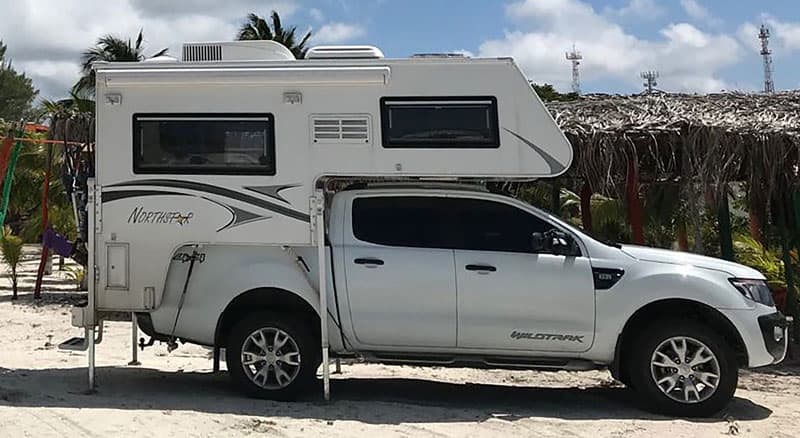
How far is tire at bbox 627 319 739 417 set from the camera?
22.5ft

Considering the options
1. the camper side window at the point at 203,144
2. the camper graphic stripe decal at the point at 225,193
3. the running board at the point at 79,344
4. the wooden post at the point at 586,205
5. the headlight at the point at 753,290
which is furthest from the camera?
the wooden post at the point at 586,205

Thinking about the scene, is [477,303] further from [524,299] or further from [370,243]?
[370,243]

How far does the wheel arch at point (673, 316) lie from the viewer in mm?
6934

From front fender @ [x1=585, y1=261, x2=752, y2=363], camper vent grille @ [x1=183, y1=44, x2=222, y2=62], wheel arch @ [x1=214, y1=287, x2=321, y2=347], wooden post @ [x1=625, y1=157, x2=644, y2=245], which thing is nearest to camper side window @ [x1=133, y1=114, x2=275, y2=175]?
camper vent grille @ [x1=183, y1=44, x2=222, y2=62]

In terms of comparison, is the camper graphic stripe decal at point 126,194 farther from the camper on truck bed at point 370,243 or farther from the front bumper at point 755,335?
the front bumper at point 755,335

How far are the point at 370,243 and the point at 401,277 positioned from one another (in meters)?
0.43

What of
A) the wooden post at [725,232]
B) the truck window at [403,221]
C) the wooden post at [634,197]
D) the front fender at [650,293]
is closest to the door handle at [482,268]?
the truck window at [403,221]

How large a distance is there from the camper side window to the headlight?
416 centimetres

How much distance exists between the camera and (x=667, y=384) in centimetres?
690

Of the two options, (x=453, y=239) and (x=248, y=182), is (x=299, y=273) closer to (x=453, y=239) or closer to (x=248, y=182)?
(x=248, y=182)

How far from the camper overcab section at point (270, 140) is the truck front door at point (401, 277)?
41cm

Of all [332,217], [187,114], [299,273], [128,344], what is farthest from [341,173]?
[128,344]

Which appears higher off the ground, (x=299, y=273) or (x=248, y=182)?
(x=248, y=182)

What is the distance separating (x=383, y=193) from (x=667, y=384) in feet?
9.63
